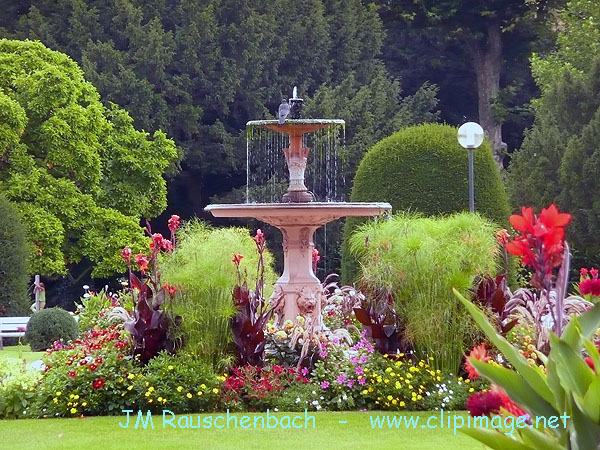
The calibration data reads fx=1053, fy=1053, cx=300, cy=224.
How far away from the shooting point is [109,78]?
26562 mm

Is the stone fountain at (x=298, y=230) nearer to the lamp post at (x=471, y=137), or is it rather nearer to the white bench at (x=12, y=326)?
the lamp post at (x=471, y=137)

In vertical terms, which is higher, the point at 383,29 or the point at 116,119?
the point at 383,29

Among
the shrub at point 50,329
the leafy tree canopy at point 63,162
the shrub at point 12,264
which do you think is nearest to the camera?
the shrub at point 50,329

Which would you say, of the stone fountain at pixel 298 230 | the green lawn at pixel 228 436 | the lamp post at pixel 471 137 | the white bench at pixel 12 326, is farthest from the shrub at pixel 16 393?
the white bench at pixel 12 326

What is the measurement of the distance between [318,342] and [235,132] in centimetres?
2025

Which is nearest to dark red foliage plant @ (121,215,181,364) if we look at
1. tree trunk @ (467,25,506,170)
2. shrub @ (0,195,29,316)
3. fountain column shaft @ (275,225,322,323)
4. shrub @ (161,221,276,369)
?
shrub @ (161,221,276,369)

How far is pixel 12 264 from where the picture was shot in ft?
60.2

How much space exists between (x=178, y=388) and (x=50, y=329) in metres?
6.35

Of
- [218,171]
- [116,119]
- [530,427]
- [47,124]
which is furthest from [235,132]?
[530,427]

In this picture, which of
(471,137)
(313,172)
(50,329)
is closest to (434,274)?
(471,137)

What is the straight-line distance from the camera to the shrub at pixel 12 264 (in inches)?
718

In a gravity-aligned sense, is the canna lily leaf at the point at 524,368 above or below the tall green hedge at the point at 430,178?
below

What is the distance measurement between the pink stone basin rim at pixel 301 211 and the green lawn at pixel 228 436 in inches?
112

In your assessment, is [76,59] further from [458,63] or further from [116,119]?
[458,63]
